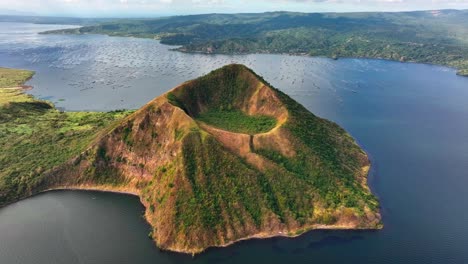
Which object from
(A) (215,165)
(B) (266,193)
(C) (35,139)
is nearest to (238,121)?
(A) (215,165)

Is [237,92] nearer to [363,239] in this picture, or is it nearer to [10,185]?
[363,239]

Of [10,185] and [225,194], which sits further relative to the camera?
[10,185]

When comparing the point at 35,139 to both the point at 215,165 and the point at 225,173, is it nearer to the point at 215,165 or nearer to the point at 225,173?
the point at 215,165

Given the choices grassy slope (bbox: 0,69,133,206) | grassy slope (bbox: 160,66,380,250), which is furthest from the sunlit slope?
grassy slope (bbox: 0,69,133,206)

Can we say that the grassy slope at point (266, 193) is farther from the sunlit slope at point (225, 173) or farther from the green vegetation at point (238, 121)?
the green vegetation at point (238, 121)

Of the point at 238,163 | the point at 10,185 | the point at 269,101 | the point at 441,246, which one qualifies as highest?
the point at 269,101

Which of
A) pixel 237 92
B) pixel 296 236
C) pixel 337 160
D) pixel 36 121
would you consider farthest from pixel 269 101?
pixel 36 121

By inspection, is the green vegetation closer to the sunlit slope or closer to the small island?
the small island
